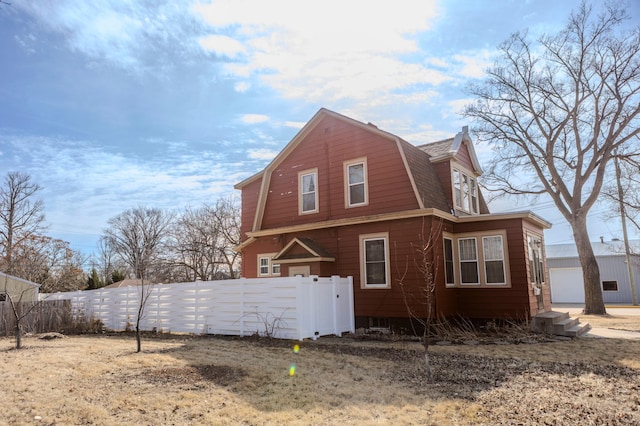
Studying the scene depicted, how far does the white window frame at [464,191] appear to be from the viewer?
579 inches

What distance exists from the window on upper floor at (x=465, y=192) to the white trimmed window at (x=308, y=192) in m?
4.79

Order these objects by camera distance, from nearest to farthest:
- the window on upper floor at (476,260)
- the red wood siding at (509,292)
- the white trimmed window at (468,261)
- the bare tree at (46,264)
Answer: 1. the red wood siding at (509,292)
2. the window on upper floor at (476,260)
3. the white trimmed window at (468,261)
4. the bare tree at (46,264)

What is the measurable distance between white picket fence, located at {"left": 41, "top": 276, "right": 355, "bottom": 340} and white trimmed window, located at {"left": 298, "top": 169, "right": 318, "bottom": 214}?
10.9ft

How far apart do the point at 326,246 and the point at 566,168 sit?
14388mm

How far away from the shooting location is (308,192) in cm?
1502

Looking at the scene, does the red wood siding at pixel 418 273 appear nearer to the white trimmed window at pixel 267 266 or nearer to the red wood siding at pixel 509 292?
the red wood siding at pixel 509 292

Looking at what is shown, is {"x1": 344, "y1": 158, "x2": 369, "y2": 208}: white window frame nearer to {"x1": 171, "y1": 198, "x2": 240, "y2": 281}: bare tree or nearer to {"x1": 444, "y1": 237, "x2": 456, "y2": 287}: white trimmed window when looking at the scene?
{"x1": 444, "y1": 237, "x2": 456, "y2": 287}: white trimmed window

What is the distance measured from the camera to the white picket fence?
1088cm

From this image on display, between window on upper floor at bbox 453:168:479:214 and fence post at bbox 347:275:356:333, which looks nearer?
fence post at bbox 347:275:356:333

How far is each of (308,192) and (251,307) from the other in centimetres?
498

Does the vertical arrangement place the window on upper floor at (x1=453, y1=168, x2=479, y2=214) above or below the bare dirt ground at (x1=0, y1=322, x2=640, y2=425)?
above

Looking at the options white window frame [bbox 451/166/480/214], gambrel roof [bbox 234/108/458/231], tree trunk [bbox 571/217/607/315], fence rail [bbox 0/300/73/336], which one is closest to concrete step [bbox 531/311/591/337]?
gambrel roof [bbox 234/108/458/231]

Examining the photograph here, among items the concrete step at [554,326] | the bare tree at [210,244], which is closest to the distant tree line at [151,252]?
the bare tree at [210,244]

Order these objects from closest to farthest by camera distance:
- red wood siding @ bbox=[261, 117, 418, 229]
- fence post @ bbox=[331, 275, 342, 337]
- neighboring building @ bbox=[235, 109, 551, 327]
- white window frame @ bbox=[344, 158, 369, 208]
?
fence post @ bbox=[331, 275, 342, 337]
neighboring building @ bbox=[235, 109, 551, 327]
red wood siding @ bbox=[261, 117, 418, 229]
white window frame @ bbox=[344, 158, 369, 208]
